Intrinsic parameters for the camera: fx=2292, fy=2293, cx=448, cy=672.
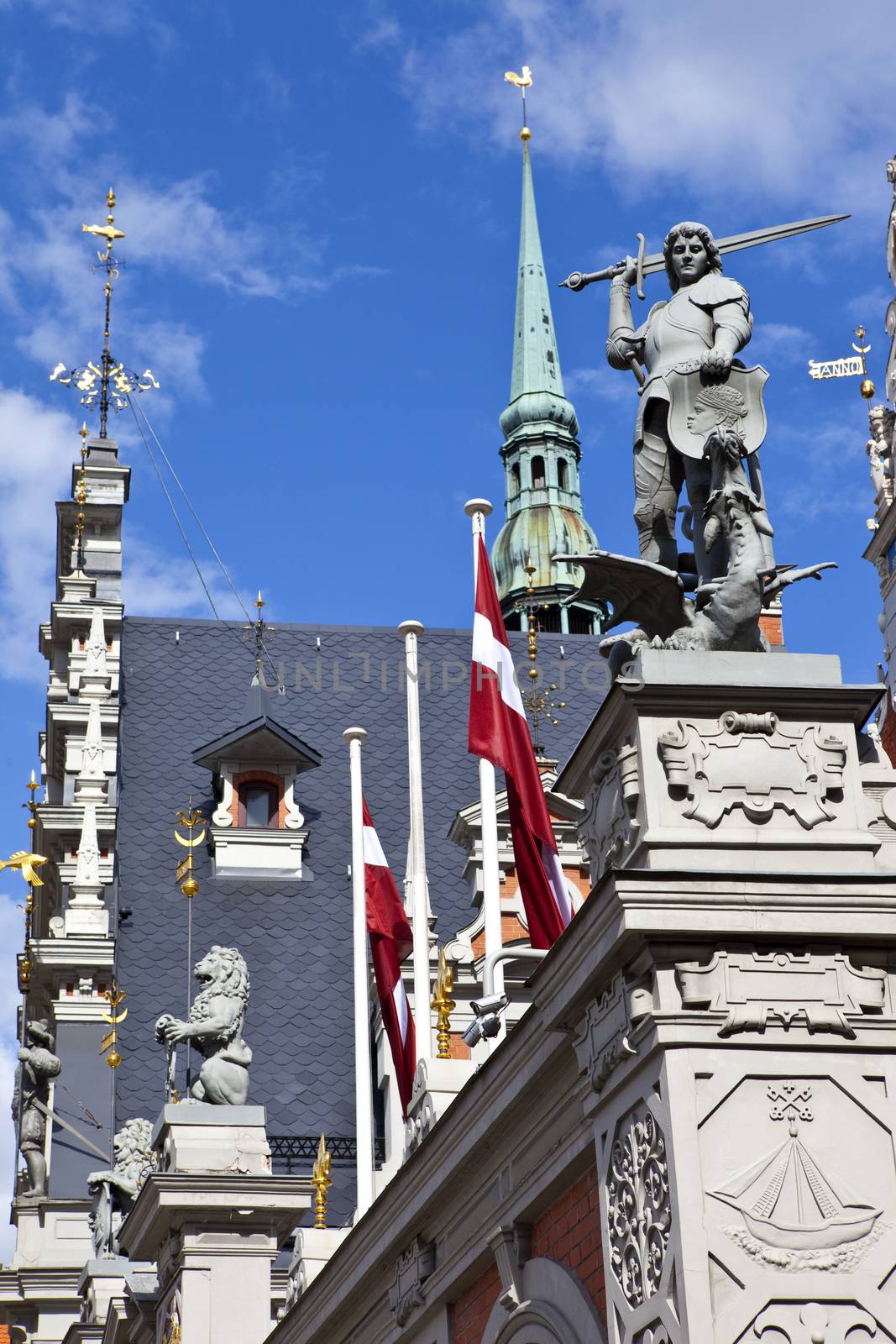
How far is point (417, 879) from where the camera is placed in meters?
18.2

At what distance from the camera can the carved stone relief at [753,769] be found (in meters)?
8.98

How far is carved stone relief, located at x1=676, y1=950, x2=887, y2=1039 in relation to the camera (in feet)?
28.4

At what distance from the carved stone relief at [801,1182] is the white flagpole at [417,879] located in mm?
5924

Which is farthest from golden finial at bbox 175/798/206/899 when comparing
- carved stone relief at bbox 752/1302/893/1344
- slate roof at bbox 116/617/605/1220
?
carved stone relief at bbox 752/1302/893/1344

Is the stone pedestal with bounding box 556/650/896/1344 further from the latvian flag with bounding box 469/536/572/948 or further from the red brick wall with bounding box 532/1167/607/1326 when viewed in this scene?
the latvian flag with bounding box 469/536/572/948

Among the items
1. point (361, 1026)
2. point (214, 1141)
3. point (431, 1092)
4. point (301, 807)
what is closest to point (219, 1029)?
point (214, 1141)

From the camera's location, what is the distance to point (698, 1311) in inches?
323

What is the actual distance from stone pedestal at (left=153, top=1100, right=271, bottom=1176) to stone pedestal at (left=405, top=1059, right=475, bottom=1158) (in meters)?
4.20

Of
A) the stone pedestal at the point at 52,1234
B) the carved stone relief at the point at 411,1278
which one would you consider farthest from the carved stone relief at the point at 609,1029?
the stone pedestal at the point at 52,1234

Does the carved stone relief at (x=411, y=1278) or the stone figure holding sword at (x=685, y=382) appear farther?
the carved stone relief at (x=411, y=1278)

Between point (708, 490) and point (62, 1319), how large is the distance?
64.4ft

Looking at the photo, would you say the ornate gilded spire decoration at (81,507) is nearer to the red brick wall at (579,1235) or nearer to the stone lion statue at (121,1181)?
the stone lion statue at (121,1181)

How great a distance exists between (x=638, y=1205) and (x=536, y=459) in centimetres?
3808

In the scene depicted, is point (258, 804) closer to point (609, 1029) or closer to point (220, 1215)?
point (220, 1215)
